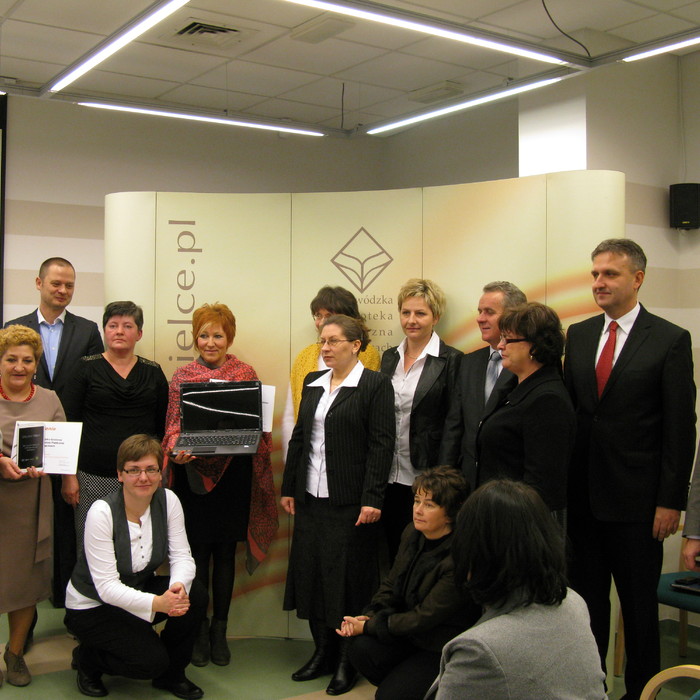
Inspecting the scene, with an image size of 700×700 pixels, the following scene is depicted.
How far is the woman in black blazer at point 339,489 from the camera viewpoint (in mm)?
3611

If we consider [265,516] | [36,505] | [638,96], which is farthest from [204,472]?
[638,96]

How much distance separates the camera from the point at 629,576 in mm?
3000

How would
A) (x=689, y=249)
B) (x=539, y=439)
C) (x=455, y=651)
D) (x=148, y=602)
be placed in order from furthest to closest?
(x=689, y=249) → (x=148, y=602) → (x=539, y=439) → (x=455, y=651)

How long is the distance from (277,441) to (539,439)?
187 cm

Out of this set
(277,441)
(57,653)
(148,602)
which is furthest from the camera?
(277,441)

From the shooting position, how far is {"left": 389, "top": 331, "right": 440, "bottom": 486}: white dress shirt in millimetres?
3719

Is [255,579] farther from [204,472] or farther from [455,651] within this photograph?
[455,651]

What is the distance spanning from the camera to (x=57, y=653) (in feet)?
13.4

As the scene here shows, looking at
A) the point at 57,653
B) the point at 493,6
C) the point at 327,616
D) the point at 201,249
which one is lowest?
the point at 57,653

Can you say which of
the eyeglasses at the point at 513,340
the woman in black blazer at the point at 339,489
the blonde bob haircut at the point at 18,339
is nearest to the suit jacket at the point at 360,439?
the woman in black blazer at the point at 339,489

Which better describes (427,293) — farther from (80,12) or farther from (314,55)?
(80,12)

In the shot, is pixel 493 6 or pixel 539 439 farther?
pixel 493 6

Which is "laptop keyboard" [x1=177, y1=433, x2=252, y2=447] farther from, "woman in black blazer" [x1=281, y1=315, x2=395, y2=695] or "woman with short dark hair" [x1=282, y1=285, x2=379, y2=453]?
"woman with short dark hair" [x1=282, y1=285, x2=379, y2=453]

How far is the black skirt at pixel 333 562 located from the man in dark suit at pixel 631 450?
39.0 inches
